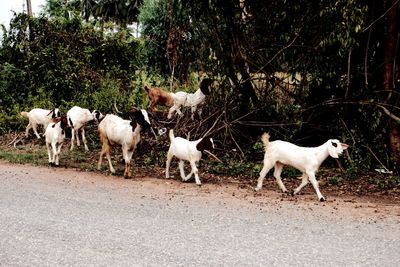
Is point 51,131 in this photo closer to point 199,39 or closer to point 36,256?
point 199,39

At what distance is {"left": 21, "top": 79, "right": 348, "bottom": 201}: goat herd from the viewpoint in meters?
8.88

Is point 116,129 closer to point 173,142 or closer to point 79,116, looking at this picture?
point 173,142

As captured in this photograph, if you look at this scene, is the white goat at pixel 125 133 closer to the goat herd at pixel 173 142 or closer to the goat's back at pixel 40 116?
the goat herd at pixel 173 142

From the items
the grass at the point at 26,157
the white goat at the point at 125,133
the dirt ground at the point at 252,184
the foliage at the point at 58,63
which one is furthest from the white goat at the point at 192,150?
the foliage at the point at 58,63

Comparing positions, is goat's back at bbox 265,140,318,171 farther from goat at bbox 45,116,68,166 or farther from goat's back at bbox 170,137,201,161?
goat at bbox 45,116,68,166

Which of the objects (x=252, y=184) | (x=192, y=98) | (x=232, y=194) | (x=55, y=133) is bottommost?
(x=252, y=184)

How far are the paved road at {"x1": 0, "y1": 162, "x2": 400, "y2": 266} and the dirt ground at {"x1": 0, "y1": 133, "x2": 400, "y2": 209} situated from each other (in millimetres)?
125

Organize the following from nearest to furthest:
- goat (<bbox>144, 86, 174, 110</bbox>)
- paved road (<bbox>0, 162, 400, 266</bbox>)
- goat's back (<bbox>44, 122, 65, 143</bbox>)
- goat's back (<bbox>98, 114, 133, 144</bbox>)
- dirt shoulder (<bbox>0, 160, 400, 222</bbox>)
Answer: paved road (<bbox>0, 162, 400, 266</bbox>) → dirt shoulder (<bbox>0, 160, 400, 222</bbox>) → goat's back (<bbox>98, 114, 133, 144</bbox>) → goat's back (<bbox>44, 122, 65, 143</bbox>) → goat (<bbox>144, 86, 174, 110</bbox>)

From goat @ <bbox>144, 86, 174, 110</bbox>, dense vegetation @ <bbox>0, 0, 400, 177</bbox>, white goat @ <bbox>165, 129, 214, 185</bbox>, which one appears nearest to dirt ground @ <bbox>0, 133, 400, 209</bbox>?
white goat @ <bbox>165, 129, 214, 185</bbox>

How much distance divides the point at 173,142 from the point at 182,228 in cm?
373

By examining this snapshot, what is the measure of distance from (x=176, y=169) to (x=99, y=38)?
9.11 meters

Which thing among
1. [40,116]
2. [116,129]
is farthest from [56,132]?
[40,116]

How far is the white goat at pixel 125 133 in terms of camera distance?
10740mm

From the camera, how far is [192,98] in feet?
41.9
